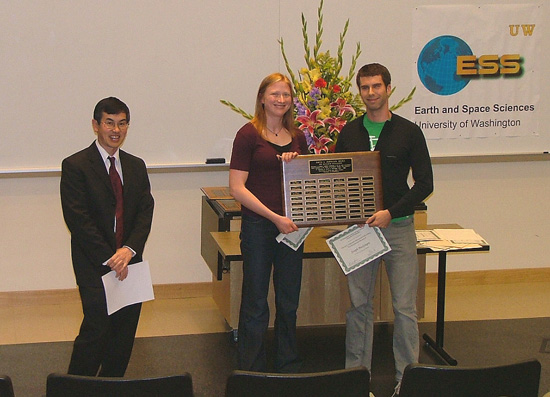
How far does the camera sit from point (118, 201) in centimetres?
370

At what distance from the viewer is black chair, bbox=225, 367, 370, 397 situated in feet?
7.97

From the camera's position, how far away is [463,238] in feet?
15.2

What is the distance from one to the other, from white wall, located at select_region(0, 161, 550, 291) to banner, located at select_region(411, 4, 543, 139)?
1.25 ft

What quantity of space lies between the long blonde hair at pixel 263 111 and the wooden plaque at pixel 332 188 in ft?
0.69

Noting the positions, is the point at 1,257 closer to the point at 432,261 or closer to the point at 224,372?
the point at 224,372

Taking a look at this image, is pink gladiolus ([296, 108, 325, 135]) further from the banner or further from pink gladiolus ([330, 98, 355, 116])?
the banner

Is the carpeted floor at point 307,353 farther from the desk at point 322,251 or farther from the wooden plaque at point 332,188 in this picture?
the wooden plaque at point 332,188

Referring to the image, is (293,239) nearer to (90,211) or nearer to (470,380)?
(90,211)

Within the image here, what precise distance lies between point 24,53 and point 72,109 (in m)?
0.50

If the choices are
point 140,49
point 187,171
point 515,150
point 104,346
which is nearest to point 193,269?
point 187,171

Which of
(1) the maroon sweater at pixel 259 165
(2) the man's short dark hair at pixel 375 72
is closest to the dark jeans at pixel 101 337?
(1) the maroon sweater at pixel 259 165

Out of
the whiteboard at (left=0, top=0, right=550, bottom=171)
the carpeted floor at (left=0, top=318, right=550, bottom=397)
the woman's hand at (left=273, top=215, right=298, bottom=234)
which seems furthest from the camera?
the whiteboard at (left=0, top=0, right=550, bottom=171)

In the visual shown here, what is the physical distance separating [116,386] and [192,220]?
3556 millimetres

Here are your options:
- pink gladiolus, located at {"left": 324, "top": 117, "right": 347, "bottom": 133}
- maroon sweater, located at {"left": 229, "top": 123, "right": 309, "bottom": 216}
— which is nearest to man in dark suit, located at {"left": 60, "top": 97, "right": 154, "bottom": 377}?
maroon sweater, located at {"left": 229, "top": 123, "right": 309, "bottom": 216}
